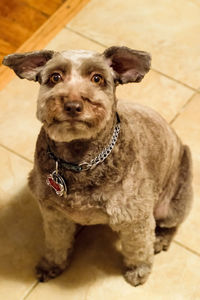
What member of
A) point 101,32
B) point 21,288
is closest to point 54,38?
point 101,32

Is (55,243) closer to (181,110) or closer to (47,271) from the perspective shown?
(47,271)

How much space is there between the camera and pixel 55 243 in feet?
6.72

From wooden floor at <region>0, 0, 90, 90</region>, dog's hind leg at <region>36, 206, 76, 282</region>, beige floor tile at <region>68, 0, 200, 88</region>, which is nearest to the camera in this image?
dog's hind leg at <region>36, 206, 76, 282</region>

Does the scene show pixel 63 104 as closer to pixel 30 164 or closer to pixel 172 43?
pixel 30 164

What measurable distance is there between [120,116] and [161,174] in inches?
12.4

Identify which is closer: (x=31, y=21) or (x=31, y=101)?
(x=31, y=101)

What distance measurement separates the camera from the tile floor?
7.00ft

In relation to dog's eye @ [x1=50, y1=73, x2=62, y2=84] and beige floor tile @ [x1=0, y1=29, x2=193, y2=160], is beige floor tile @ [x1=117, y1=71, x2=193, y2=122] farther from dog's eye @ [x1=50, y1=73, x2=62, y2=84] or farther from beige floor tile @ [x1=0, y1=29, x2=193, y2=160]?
dog's eye @ [x1=50, y1=73, x2=62, y2=84]

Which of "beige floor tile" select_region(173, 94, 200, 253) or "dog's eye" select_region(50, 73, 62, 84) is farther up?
"dog's eye" select_region(50, 73, 62, 84)

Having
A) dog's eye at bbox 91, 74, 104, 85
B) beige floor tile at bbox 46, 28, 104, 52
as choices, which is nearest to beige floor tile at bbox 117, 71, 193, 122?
beige floor tile at bbox 46, 28, 104, 52

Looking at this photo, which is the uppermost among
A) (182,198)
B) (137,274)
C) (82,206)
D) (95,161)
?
(95,161)

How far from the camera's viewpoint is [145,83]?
8.94 ft

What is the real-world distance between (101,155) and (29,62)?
376mm

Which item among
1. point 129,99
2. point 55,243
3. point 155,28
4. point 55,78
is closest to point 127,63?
point 55,78
